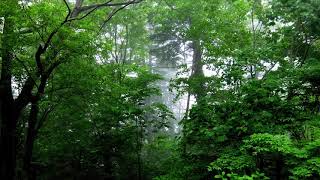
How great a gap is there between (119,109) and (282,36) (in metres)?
5.40

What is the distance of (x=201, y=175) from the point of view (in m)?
6.88

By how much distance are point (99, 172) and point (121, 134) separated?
65.4 inches

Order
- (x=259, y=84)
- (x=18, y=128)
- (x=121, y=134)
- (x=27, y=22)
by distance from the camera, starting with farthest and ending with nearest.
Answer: (x=18, y=128) < (x=121, y=134) < (x=27, y=22) < (x=259, y=84)

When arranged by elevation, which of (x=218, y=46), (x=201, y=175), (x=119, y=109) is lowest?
(x=201, y=175)

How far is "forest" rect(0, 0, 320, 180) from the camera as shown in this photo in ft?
20.2

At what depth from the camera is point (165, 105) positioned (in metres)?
9.88

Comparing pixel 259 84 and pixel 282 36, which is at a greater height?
pixel 282 36

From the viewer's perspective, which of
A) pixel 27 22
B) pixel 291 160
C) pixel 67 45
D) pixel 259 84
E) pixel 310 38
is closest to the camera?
pixel 291 160

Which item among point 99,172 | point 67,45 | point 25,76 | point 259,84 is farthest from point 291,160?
point 25,76

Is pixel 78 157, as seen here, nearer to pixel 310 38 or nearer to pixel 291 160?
pixel 291 160

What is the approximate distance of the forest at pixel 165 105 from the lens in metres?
6.15

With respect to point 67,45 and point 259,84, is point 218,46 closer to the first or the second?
point 259,84

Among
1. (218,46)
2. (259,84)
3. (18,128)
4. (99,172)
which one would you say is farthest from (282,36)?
(18,128)

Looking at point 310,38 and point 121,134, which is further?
point 121,134
